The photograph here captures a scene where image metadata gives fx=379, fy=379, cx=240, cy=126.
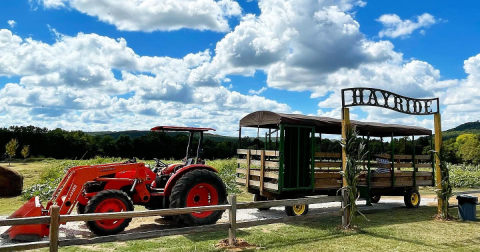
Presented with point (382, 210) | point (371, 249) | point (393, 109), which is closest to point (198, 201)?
point (371, 249)

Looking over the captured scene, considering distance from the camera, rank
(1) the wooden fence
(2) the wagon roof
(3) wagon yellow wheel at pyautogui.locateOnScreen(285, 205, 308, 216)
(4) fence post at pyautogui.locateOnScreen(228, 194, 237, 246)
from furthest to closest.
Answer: (3) wagon yellow wheel at pyautogui.locateOnScreen(285, 205, 308, 216), (2) the wagon roof, (4) fence post at pyautogui.locateOnScreen(228, 194, 237, 246), (1) the wooden fence

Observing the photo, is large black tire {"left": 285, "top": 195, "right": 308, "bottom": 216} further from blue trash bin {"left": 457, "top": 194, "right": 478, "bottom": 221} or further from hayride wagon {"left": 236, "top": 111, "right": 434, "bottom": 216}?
blue trash bin {"left": 457, "top": 194, "right": 478, "bottom": 221}

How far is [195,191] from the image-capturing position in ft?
29.5

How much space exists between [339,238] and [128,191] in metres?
4.82

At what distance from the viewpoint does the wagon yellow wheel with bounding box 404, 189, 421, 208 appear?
1316 centimetres

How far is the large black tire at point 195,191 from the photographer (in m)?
8.48

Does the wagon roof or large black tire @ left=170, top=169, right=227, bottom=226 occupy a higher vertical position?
the wagon roof

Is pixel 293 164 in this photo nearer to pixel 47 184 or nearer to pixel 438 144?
pixel 438 144

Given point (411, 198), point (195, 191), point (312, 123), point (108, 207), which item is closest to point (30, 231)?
point (108, 207)

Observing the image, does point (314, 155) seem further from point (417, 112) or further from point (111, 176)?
point (111, 176)

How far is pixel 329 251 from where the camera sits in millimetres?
6957

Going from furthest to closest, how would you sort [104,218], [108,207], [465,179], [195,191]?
[465,179] < [195,191] < [108,207] < [104,218]

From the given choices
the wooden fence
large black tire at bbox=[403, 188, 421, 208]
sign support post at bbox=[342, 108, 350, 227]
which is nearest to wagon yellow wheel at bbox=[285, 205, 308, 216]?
sign support post at bbox=[342, 108, 350, 227]

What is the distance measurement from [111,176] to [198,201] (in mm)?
2103
